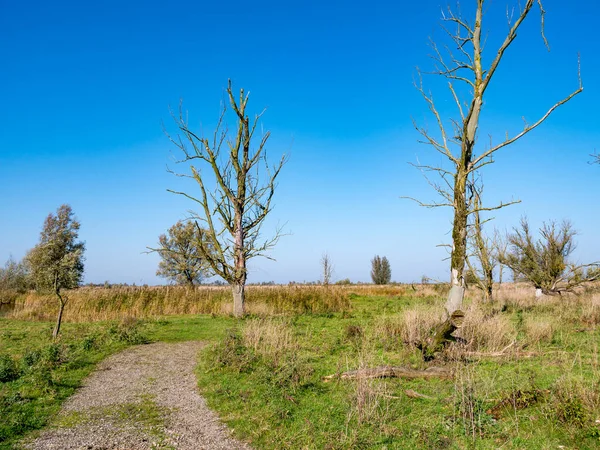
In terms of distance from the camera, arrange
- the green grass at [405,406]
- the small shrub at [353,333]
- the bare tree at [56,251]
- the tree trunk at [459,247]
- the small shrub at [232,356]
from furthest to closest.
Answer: the bare tree at [56,251] → the small shrub at [353,333] → the tree trunk at [459,247] → the small shrub at [232,356] → the green grass at [405,406]

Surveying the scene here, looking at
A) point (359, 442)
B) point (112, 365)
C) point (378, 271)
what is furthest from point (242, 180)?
point (378, 271)

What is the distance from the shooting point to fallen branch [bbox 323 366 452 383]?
7.18m

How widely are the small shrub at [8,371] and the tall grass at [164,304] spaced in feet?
31.7

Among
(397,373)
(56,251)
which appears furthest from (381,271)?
(397,373)

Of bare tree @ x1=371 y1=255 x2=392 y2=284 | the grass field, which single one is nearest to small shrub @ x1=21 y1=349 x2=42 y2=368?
the grass field

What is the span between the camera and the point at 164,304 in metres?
20.9

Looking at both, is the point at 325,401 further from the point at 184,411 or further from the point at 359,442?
the point at 184,411

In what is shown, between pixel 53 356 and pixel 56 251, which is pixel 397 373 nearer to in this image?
pixel 53 356

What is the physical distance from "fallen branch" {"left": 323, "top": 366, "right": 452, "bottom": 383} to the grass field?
0.41 feet

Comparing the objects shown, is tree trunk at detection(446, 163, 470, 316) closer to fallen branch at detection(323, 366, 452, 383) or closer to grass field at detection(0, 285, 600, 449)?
grass field at detection(0, 285, 600, 449)

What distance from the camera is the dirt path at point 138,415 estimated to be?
17.2 ft

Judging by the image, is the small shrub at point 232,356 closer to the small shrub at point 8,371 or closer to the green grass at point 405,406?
the green grass at point 405,406

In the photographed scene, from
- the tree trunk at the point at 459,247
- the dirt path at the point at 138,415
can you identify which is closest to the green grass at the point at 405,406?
the dirt path at the point at 138,415

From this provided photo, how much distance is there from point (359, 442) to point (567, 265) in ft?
60.9
